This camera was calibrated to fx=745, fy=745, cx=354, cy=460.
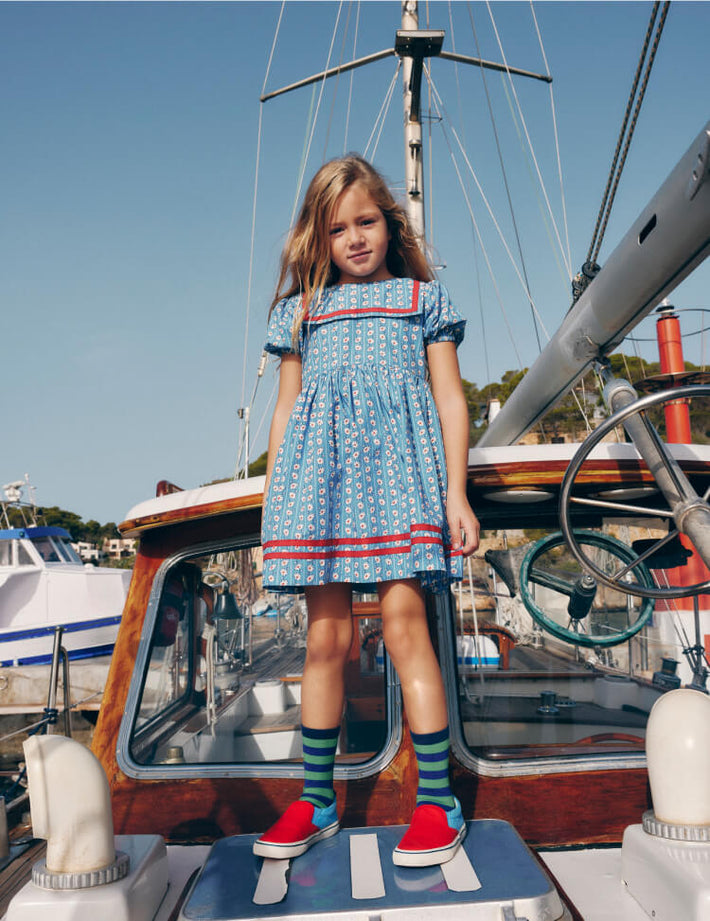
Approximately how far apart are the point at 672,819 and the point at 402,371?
1.18 m

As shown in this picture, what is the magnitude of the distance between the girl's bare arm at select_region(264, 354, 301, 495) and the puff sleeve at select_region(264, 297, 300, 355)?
30 mm

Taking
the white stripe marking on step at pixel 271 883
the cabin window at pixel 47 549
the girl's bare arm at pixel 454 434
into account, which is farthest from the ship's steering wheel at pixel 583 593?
the cabin window at pixel 47 549

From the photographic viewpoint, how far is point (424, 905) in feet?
4.46

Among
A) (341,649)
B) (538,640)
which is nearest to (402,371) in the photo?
(341,649)

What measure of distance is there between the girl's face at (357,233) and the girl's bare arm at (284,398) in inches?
12.2

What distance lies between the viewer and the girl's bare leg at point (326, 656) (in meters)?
1.83

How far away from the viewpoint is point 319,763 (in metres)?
1.81

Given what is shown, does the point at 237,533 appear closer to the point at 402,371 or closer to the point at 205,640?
the point at 205,640

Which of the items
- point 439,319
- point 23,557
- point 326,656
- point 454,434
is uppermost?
point 439,319

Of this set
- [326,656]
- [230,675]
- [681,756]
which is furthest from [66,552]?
[681,756]

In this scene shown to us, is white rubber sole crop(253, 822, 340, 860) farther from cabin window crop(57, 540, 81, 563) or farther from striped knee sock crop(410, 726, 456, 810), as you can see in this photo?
cabin window crop(57, 540, 81, 563)

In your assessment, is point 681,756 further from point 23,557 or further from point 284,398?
point 23,557

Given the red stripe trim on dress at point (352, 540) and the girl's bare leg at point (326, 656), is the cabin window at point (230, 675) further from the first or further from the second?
the red stripe trim on dress at point (352, 540)

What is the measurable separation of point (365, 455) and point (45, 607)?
43.1 feet
